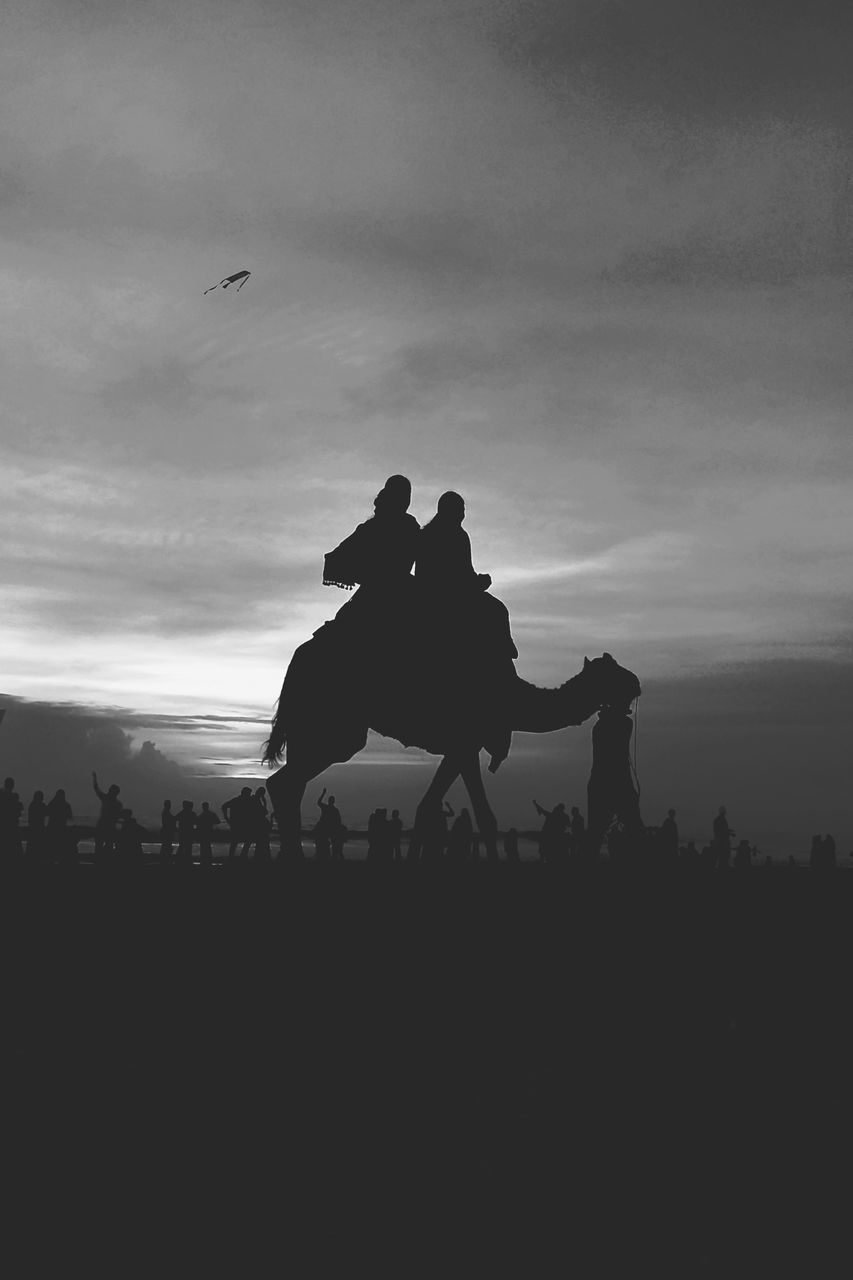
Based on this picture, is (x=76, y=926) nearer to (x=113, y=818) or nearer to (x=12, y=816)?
(x=12, y=816)

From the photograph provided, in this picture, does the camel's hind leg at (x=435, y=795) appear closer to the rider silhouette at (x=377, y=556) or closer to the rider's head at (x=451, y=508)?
the rider silhouette at (x=377, y=556)

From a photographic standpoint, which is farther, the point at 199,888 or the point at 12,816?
the point at 12,816

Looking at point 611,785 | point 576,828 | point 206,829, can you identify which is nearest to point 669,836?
point 576,828

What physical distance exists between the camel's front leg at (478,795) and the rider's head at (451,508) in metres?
2.20

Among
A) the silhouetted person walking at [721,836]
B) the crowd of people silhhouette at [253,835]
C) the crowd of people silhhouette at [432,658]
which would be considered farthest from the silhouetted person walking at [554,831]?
the crowd of people silhhouette at [432,658]

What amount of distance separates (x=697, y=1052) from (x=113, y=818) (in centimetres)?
2155

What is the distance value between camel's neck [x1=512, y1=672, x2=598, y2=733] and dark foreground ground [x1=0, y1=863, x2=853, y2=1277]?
107 inches

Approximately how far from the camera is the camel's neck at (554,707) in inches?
457

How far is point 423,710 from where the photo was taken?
1138 cm

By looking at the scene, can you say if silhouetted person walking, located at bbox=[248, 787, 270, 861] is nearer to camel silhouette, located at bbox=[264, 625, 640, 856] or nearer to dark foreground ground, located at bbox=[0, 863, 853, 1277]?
camel silhouette, located at bbox=[264, 625, 640, 856]

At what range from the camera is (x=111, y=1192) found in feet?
11.4

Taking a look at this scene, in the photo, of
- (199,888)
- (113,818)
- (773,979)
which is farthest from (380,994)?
(113,818)

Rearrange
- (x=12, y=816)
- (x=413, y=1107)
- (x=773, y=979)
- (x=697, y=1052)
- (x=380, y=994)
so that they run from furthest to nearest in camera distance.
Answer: (x=12, y=816), (x=773, y=979), (x=380, y=994), (x=697, y=1052), (x=413, y=1107)

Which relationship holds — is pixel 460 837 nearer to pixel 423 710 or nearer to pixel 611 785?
pixel 611 785
